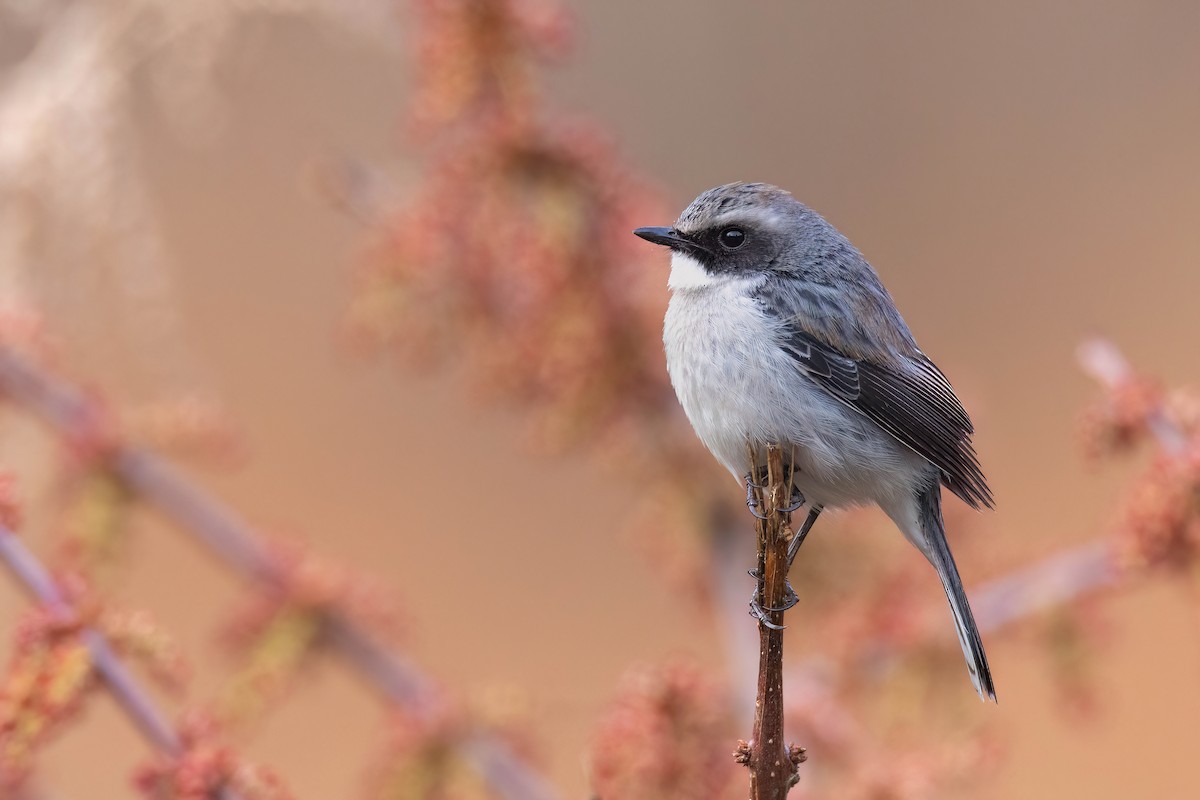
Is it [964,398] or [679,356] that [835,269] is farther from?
[964,398]

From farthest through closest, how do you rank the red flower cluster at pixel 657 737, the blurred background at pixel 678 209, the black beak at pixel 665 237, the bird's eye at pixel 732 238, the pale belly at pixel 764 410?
the blurred background at pixel 678 209
the bird's eye at pixel 732 238
the black beak at pixel 665 237
the pale belly at pixel 764 410
the red flower cluster at pixel 657 737

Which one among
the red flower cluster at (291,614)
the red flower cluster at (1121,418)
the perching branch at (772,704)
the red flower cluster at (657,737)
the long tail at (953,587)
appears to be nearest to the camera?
the perching branch at (772,704)

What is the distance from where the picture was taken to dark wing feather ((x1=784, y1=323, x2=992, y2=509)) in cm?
231

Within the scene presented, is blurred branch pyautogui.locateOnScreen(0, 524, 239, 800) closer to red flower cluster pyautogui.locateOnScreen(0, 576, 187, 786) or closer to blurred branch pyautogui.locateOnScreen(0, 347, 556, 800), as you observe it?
red flower cluster pyautogui.locateOnScreen(0, 576, 187, 786)

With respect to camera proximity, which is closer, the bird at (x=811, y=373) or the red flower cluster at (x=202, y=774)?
the red flower cluster at (x=202, y=774)

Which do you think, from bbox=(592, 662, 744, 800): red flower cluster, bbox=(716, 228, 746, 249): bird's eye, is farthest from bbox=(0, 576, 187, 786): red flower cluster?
bbox=(716, 228, 746, 249): bird's eye

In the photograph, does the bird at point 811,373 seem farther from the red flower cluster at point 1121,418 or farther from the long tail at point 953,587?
the red flower cluster at point 1121,418

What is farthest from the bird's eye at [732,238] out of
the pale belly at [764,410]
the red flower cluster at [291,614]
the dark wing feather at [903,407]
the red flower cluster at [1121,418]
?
the red flower cluster at [291,614]

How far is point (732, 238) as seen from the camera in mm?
2529

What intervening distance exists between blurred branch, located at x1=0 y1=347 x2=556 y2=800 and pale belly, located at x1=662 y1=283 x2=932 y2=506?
668mm

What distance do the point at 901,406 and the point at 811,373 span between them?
0.19 meters

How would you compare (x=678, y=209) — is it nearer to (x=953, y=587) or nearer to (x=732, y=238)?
(x=732, y=238)

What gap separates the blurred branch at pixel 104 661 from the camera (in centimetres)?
139

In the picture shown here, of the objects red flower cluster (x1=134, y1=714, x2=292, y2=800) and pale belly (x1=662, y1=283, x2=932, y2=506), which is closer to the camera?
red flower cluster (x1=134, y1=714, x2=292, y2=800)
